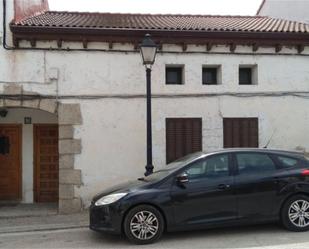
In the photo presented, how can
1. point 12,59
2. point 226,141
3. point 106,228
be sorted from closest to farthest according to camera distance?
point 106,228, point 12,59, point 226,141

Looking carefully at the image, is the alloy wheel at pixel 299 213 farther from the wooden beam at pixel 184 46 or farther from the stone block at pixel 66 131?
the stone block at pixel 66 131

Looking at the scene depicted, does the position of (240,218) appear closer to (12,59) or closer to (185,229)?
(185,229)

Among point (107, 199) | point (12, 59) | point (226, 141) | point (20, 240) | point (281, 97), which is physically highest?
point (12, 59)

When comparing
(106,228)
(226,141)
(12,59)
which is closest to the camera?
(106,228)

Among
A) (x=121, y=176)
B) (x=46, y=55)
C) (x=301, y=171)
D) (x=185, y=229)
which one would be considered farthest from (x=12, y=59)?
(x=301, y=171)

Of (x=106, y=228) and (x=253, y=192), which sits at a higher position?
(x=253, y=192)

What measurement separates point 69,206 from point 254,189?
16.1 ft

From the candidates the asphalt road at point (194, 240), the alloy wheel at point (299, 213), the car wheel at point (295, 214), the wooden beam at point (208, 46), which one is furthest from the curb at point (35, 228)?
the wooden beam at point (208, 46)

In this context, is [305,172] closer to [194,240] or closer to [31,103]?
[194,240]

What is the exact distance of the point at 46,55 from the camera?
11.3m

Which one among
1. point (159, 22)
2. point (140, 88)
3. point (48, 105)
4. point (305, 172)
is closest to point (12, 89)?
point (48, 105)

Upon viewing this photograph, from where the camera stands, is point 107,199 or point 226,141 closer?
point 107,199

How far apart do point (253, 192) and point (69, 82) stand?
5.42 metres

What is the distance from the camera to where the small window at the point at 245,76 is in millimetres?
12312
